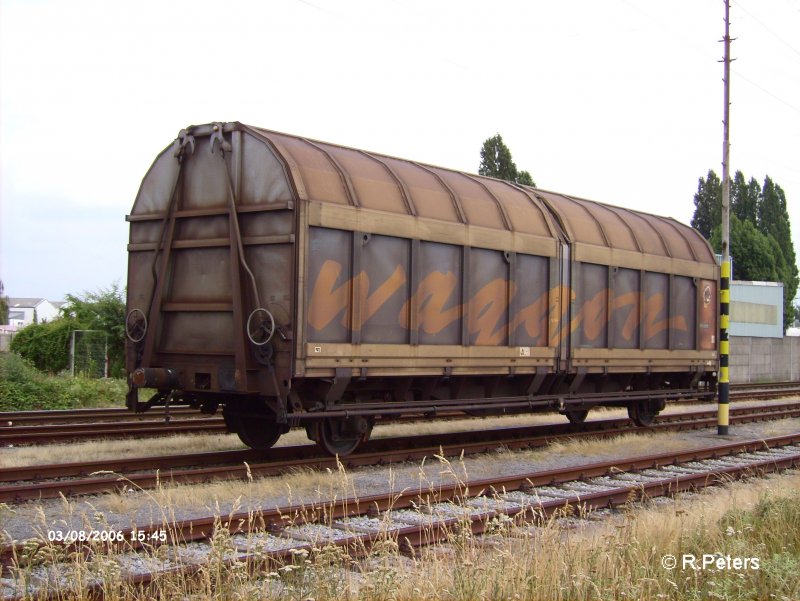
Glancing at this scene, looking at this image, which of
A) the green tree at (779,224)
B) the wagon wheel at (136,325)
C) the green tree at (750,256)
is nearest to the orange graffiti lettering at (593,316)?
the wagon wheel at (136,325)

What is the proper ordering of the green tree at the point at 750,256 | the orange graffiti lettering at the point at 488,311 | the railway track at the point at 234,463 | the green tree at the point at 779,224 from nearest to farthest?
the railway track at the point at 234,463, the orange graffiti lettering at the point at 488,311, the green tree at the point at 750,256, the green tree at the point at 779,224

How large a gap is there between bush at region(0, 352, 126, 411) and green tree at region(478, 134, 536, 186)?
33.2m

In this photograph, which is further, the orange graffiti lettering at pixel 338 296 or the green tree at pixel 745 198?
the green tree at pixel 745 198

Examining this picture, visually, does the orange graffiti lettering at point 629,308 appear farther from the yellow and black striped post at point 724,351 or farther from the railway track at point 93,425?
the railway track at point 93,425

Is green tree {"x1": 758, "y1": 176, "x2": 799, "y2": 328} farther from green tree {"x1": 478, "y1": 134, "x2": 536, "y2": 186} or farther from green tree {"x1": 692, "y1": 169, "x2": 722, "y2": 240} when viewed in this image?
green tree {"x1": 478, "y1": 134, "x2": 536, "y2": 186}

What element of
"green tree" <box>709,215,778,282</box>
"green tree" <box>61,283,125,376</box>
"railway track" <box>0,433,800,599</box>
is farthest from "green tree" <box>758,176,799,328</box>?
"railway track" <box>0,433,800,599</box>

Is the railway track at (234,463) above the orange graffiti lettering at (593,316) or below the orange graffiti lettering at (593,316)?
below

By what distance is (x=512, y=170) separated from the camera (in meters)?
50.5

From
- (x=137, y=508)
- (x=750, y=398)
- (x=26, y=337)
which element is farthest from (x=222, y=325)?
(x=26, y=337)

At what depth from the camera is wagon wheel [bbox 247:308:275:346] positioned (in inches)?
404

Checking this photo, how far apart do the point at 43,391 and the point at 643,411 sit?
13391mm

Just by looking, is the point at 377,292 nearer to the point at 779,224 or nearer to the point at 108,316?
the point at 108,316

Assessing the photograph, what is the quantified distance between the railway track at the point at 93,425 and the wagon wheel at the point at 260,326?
6.96 ft

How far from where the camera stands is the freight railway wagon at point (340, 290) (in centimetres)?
1047
